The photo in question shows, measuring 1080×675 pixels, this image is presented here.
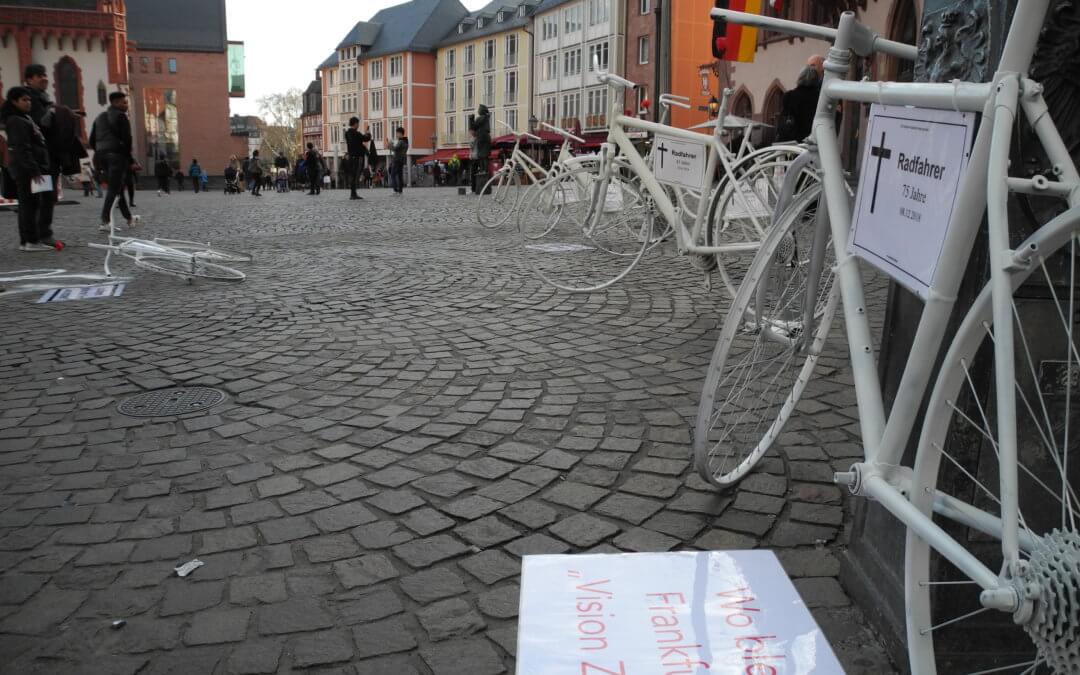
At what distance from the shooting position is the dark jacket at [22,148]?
970cm

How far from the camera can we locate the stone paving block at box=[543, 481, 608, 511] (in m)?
3.05

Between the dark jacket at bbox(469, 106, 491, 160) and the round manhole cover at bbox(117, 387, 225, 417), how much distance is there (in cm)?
1664

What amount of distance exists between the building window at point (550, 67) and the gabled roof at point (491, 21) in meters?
5.20

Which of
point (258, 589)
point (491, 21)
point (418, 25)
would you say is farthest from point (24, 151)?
point (418, 25)

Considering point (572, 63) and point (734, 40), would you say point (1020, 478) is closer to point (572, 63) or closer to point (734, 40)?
point (734, 40)

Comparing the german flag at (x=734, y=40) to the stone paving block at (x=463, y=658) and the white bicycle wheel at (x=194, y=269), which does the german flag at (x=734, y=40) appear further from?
the stone paving block at (x=463, y=658)

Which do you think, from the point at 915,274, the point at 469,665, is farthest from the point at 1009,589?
the point at 469,665

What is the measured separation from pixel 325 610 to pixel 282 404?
77.6 inches

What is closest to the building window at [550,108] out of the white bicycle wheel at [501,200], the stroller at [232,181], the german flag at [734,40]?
the stroller at [232,181]

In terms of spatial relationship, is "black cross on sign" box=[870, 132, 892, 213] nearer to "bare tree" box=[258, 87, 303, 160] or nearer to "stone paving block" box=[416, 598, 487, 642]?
"stone paving block" box=[416, 598, 487, 642]

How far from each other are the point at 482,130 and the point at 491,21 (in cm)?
6587

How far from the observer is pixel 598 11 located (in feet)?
202

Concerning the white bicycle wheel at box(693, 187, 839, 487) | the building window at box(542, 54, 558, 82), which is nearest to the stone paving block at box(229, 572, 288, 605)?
the white bicycle wheel at box(693, 187, 839, 487)

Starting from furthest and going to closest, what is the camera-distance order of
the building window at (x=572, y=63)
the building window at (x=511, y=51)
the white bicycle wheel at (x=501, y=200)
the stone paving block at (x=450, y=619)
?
the building window at (x=511, y=51) < the building window at (x=572, y=63) < the white bicycle wheel at (x=501, y=200) < the stone paving block at (x=450, y=619)
